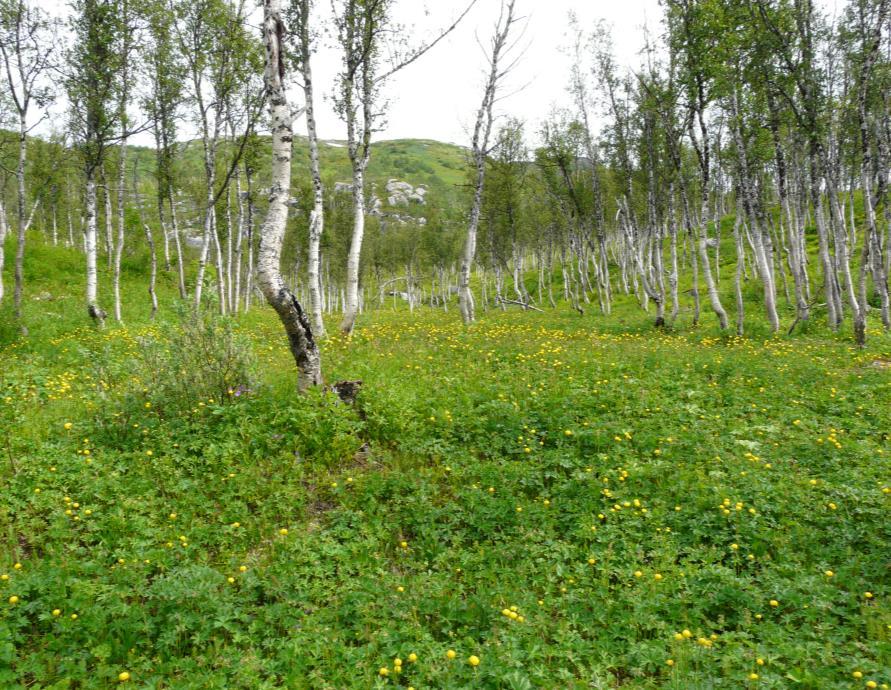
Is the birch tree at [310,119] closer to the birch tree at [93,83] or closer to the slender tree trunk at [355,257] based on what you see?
the slender tree trunk at [355,257]

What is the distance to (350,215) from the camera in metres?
48.3

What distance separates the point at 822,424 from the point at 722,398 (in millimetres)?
1685

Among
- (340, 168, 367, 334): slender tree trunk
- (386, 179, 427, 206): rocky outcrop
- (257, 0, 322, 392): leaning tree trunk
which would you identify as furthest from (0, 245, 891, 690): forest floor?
(386, 179, 427, 206): rocky outcrop

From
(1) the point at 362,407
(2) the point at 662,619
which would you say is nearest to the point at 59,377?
(1) the point at 362,407

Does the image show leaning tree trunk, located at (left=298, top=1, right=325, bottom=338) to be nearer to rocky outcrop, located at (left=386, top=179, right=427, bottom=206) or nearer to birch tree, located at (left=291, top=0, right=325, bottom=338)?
birch tree, located at (left=291, top=0, right=325, bottom=338)

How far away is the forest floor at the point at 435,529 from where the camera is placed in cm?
400

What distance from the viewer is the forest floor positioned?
4.00 meters

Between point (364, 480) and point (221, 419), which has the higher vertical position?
point (221, 419)

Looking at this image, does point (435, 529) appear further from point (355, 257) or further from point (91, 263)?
point (91, 263)

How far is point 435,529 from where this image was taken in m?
5.86

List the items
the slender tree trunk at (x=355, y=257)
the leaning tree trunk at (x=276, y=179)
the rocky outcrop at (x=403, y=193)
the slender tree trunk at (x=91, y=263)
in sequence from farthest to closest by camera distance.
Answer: the rocky outcrop at (x=403, y=193) < the slender tree trunk at (x=91, y=263) < the slender tree trunk at (x=355, y=257) < the leaning tree trunk at (x=276, y=179)

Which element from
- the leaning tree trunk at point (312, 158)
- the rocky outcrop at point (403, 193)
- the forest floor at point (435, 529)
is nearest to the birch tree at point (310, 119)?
the leaning tree trunk at point (312, 158)

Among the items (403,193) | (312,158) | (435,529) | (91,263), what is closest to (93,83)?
(91,263)

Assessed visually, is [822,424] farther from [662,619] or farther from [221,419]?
[221,419]
